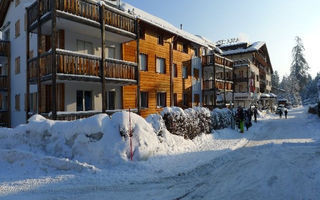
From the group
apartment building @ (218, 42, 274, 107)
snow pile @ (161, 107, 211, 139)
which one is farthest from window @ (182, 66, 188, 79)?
apartment building @ (218, 42, 274, 107)

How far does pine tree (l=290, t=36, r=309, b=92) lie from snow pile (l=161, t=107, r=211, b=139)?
71.8 m

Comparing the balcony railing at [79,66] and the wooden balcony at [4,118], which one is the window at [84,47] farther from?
the wooden balcony at [4,118]

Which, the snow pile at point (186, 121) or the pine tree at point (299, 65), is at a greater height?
the pine tree at point (299, 65)

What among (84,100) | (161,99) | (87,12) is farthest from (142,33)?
(84,100)

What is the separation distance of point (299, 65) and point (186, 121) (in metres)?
75.7

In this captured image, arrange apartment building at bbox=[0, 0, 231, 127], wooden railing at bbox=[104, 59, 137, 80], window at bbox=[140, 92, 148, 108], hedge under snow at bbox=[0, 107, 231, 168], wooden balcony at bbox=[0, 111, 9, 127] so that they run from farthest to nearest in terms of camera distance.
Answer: window at bbox=[140, 92, 148, 108], wooden balcony at bbox=[0, 111, 9, 127], wooden railing at bbox=[104, 59, 137, 80], apartment building at bbox=[0, 0, 231, 127], hedge under snow at bbox=[0, 107, 231, 168]

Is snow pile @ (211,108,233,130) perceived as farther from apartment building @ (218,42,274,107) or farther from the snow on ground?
apartment building @ (218,42,274,107)

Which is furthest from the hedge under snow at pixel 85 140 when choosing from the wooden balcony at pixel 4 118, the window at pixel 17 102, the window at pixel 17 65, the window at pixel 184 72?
the window at pixel 184 72

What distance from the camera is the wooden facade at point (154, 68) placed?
59.0 feet

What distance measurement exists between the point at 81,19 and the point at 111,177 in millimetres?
8535

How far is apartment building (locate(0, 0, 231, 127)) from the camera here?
38.1 ft

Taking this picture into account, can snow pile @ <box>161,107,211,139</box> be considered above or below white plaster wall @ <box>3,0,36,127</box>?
below

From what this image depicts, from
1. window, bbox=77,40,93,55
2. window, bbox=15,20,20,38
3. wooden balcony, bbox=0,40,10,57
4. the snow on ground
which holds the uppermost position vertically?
window, bbox=15,20,20,38

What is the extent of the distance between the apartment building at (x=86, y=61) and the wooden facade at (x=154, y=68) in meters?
0.07
